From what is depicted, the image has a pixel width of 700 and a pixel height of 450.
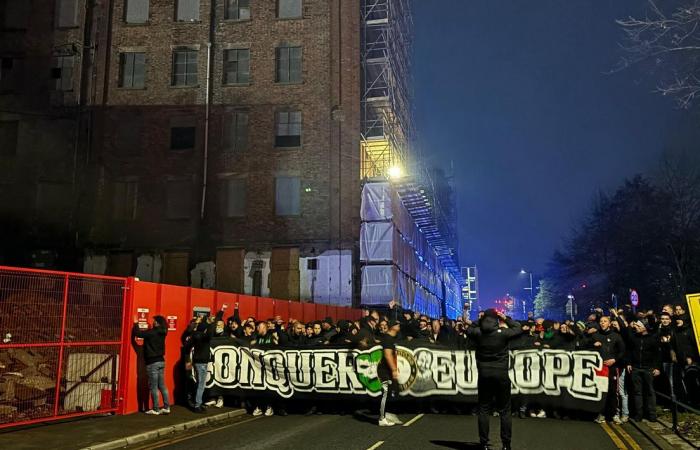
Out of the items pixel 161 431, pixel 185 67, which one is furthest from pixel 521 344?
pixel 185 67

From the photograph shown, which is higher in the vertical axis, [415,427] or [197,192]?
[197,192]

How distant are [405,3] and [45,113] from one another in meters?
25.4

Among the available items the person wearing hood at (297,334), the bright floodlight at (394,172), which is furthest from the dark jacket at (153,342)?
the bright floodlight at (394,172)

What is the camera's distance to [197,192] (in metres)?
32.2

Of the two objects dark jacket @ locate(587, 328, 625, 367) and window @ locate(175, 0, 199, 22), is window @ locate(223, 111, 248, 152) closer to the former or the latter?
window @ locate(175, 0, 199, 22)

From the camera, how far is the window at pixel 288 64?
33.0 meters

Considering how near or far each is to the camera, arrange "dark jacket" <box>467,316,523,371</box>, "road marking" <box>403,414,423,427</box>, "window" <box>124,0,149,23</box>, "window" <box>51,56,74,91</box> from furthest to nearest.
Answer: "window" <box>124,0,149,23</box> → "window" <box>51,56,74,91</box> → "road marking" <box>403,414,423,427</box> → "dark jacket" <box>467,316,523,371</box>

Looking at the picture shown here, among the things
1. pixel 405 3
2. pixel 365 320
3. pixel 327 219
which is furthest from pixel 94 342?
pixel 405 3

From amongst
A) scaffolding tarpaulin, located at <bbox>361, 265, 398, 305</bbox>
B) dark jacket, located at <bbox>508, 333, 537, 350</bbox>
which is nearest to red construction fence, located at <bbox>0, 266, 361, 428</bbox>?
dark jacket, located at <bbox>508, 333, 537, 350</bbox>

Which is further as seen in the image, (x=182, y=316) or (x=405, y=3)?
(x=405, y=3)

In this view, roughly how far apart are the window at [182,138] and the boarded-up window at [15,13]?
1099 centimetres

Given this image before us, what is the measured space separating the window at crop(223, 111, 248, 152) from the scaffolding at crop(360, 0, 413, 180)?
22.5 feet

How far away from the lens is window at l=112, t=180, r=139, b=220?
106 feet

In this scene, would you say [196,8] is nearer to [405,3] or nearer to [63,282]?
[405,3]
